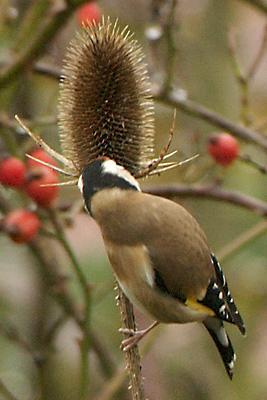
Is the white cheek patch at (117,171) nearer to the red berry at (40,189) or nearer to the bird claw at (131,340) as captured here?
the bird claw at (131,340)

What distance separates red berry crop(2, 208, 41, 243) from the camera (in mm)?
2801

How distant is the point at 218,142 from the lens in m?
3.11

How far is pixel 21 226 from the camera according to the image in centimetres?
281

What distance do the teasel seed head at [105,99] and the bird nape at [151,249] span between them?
145mm

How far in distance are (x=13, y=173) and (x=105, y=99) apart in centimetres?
55

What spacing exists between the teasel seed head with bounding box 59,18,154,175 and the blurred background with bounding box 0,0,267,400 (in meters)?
0.96

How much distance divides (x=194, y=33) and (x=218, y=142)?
1634mm

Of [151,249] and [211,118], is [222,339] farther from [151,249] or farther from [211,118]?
[211,118]

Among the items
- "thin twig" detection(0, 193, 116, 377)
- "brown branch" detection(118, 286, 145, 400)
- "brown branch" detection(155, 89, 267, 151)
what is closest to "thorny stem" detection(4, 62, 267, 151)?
"brown branch" detection(155, 89, 267, 151)

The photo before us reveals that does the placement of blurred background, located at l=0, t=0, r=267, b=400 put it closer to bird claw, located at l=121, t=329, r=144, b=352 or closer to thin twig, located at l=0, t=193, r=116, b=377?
thin twig, located at l=0, t=193, r=116, b=377

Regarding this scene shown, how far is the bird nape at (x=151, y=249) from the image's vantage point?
208 centimetres

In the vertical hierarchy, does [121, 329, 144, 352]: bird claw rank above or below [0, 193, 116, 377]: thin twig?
above

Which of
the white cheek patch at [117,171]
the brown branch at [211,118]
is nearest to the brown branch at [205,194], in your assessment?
the brown branch at [211,118]

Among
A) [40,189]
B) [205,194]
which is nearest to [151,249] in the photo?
[40,189]
